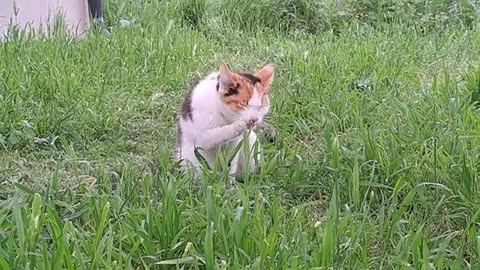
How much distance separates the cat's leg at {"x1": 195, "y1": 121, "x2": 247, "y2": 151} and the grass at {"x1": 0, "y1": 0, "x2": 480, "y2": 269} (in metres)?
0.14

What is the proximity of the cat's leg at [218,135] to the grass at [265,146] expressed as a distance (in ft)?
0.46

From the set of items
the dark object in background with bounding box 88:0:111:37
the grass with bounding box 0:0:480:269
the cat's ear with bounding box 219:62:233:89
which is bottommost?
the grass with bounding box 0:0:480:269

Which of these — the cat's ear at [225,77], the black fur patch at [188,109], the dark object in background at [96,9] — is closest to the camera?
the cat's ear at [225,77]

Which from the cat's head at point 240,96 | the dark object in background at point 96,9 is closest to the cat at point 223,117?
the cat's head at point 240,96

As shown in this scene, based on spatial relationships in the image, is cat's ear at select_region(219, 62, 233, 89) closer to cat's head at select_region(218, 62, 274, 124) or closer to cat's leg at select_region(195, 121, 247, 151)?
cat's head at select_region(218, 62, 274, 124)

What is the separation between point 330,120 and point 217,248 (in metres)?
1.36

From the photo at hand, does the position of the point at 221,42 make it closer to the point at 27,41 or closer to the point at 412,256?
the point at 27,41

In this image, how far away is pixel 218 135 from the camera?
271cm

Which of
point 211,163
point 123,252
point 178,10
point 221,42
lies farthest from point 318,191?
point 178,10

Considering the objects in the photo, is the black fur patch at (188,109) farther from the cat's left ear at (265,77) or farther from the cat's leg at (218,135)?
the cat's left ear at (265,77)

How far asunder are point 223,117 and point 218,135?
80mm

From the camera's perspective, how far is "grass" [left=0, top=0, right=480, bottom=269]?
6.41 feet

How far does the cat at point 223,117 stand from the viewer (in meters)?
2.69

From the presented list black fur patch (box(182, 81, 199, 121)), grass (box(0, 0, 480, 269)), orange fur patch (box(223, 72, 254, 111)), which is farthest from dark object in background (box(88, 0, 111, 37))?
orange fur patch (box(223, 72, 254, 111))
